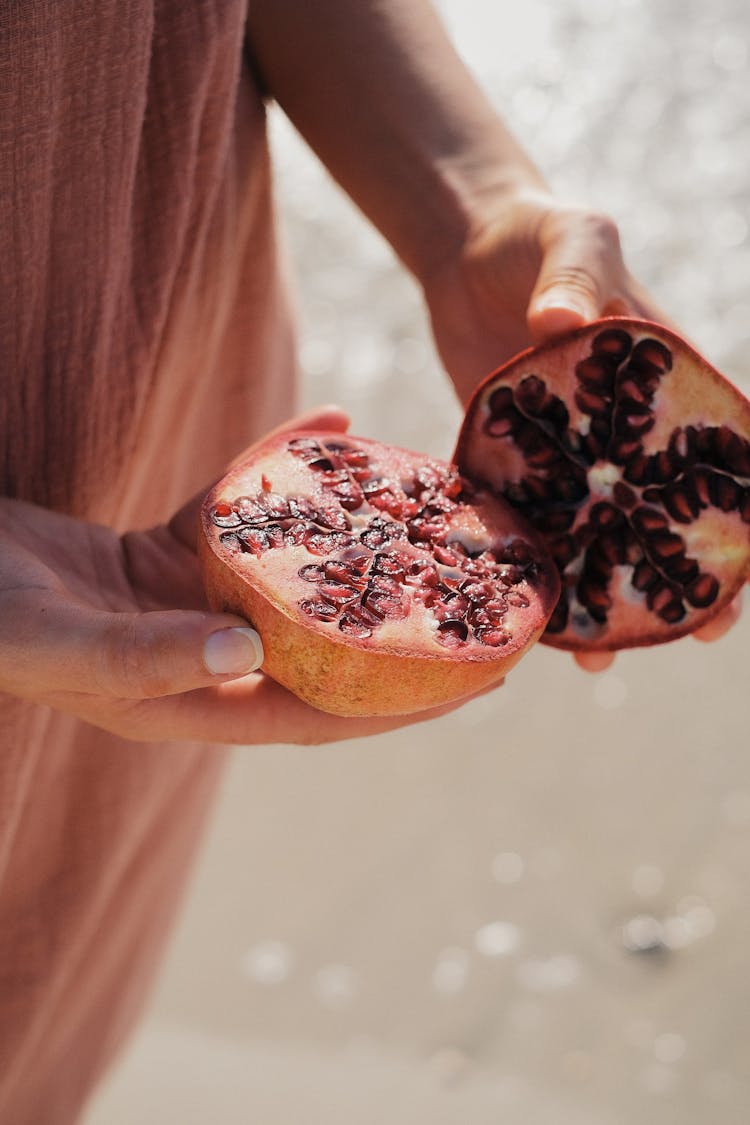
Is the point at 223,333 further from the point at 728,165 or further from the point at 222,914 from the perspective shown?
the point at 728,165

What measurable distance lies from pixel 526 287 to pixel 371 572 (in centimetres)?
48

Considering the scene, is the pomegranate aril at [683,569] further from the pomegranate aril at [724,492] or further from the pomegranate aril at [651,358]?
the pomegranate aril at [651,358]

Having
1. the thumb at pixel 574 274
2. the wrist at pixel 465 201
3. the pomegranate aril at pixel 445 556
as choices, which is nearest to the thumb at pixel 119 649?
the pomegranate aril at pixel 445 556

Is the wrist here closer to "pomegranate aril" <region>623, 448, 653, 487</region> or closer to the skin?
the skin

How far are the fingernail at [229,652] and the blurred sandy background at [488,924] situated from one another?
52.2 inches

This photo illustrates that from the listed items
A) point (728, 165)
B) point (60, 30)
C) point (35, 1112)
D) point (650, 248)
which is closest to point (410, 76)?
point (60, 30)

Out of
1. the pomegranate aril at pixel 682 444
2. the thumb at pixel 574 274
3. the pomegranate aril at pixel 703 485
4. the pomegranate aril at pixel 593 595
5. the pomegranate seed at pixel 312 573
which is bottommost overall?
the pomegranate aril at pixel 593 595

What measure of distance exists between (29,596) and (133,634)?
0.11 meters

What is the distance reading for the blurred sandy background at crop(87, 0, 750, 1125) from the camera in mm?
Result: 2127

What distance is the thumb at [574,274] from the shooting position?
1351 mm

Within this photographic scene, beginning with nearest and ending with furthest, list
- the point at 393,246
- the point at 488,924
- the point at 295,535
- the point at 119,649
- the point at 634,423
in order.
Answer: the point at 119,649, the point at 295,535, the point at 634,423, the point at 393,246, the point at 488,924

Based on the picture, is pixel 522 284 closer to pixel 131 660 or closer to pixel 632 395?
pixel 632 395

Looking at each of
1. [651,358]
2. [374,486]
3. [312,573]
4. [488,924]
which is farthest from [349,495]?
[488,924]

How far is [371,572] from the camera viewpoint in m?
1.34
